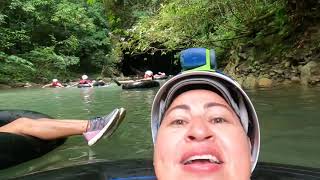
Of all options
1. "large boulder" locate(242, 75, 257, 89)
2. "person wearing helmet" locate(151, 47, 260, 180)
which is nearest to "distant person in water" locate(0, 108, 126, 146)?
"person wearing helmet" locate(151, 47, 260, 180)

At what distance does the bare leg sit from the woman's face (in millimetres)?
2385

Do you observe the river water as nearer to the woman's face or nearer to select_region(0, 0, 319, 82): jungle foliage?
the woman's face

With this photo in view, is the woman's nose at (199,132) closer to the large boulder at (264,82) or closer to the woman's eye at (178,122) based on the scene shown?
the woman's eye at (178,122)

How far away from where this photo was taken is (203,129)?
126cm

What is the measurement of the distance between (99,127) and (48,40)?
2023 centimetres

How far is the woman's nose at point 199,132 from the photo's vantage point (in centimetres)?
123

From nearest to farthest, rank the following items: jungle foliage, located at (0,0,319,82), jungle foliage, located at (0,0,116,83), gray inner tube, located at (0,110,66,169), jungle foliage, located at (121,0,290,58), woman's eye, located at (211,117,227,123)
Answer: woman's eye, located at (211,117,227,123), gray inner tube, located at (0,110,66,169), jungle foliage, located at (121,0,290,58), jungle foliage, located at (0,0,319,82), jungle foliage, located at (0,0,116,83)

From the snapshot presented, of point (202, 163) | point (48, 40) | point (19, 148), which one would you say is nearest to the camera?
point (202, 163)

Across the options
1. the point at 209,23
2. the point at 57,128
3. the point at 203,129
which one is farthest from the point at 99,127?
the point at 209,23

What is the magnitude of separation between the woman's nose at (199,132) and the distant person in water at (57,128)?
7.72 ft

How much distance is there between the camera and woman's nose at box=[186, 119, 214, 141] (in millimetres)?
1227

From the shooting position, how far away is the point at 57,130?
3.62 m

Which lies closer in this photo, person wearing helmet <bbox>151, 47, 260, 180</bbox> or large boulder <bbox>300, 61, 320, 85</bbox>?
person wearing helmet <bbox>151, 47, 260, 180</bbox>

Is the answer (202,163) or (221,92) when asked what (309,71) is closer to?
(221,92)
